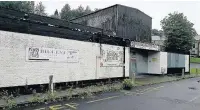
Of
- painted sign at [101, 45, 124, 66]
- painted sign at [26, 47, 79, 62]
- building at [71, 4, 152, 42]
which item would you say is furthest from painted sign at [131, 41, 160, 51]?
painted sign at [26, 47, 79, 62]

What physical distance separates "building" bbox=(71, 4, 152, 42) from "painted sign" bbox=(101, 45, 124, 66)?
441 centimetres

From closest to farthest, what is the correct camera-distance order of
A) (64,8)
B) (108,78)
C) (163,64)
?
(108,78)
(163,64)
(64,8)

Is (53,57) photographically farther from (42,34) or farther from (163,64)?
(163,64)

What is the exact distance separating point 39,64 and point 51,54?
3.48 ft

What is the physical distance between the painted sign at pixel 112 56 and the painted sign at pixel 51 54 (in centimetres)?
318

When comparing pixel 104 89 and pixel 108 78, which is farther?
pixel 108 78

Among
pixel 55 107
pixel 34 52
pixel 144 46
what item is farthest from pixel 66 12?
pixel 55 107

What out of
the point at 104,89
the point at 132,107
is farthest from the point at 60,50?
the point at 132,107

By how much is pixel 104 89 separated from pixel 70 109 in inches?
225

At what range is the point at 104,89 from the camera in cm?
1452

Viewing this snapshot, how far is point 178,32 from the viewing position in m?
50.8

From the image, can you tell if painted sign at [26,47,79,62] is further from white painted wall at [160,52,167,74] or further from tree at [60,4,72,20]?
tree at [60,4,72,20]

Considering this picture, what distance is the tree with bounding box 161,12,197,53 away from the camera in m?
50.3

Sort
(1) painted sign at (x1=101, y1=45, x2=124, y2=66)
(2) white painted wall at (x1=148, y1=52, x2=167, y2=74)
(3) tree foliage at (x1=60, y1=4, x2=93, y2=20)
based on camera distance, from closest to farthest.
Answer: (1) painted sign at (x1=101, y1=45, x2=124, y2=66) < (2) white painted wall at (x1=148, y1=52, x2=167, y2=74) < (3) tree foliage at (x1=60, y1=4, x2=93, y2=20)
